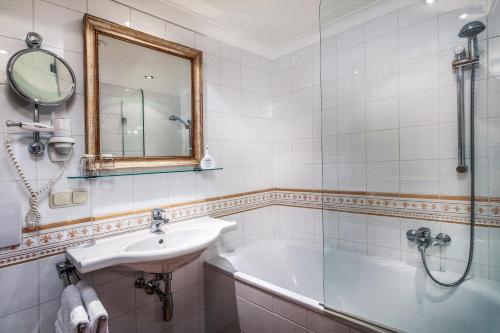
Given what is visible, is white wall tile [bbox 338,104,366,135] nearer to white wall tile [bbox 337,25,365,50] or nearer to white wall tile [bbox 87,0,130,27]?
white wall tile [bbox 337,25,365,50]

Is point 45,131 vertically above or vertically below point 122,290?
above

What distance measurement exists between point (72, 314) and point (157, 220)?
604mm

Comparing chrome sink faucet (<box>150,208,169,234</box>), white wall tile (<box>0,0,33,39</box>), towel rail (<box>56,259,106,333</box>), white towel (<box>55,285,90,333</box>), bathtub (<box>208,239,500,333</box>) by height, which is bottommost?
bathtub (<box>208,239,500,333</box>)

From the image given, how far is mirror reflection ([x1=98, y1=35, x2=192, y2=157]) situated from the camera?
1412mm

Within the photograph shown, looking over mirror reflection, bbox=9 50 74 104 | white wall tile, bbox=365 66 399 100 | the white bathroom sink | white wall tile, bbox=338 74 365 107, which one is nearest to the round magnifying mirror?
mirror reflection, bbox=9 50 74 104

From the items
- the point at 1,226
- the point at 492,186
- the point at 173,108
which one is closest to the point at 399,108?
the point at 492,186

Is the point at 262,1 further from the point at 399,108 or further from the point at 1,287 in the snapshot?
the point at 1,287

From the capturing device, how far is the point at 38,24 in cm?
120

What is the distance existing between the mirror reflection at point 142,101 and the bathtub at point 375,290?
930 mm

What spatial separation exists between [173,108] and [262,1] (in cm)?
93

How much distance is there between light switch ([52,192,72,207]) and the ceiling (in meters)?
1.28

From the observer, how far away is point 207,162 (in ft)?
5.97

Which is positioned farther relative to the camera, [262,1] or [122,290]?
[262,1]

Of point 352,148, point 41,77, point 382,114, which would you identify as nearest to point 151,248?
point 41,77
